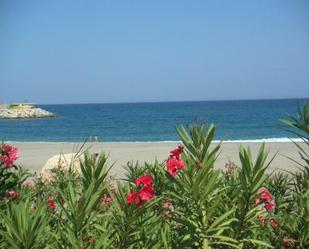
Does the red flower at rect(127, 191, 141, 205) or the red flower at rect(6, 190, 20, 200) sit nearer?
the red flower at rect(127, 191, 141, 205)

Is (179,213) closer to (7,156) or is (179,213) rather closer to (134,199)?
(134,199)

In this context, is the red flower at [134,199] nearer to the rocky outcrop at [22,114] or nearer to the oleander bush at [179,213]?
the oleander bush at [179,213]

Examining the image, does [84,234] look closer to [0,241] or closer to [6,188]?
[0,241]

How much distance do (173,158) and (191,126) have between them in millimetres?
178

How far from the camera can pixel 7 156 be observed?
3273 mm

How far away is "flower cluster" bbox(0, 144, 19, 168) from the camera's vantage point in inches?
126

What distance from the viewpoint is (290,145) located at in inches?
955

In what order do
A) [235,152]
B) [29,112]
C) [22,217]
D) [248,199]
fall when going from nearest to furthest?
[22,217]
[248,199]
[235,152]
[29,112]

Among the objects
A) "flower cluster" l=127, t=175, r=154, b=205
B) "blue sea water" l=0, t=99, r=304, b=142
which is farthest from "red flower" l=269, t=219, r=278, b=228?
"flower cluster" l=127, t=175, r=154, b=205

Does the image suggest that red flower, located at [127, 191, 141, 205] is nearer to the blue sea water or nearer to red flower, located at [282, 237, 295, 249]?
the blue sea water

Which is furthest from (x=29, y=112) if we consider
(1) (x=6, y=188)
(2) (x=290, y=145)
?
(1) (x=6, y=188)

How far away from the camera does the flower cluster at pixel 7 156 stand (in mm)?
3201

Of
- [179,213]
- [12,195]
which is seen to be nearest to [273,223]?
[179,213]

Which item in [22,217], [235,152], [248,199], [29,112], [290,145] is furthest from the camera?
[29,112]
